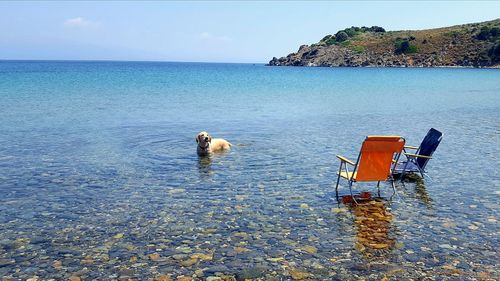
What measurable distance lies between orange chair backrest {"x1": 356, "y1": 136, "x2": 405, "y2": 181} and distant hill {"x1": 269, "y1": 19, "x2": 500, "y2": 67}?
384 feet

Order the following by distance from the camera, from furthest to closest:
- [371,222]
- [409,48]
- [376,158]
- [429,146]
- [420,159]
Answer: [409,48]
[420,159]
[429,146]
[376,158]
[371,222]

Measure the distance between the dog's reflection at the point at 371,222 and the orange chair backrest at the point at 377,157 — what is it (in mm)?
558

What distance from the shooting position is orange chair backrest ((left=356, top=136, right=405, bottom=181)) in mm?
11188

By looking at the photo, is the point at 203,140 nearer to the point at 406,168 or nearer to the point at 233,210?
the point at 233,210

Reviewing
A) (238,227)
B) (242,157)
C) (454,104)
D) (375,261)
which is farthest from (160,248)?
(454,104)

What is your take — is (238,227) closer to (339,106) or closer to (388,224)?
(388,224)

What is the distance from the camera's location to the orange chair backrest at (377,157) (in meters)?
11.2

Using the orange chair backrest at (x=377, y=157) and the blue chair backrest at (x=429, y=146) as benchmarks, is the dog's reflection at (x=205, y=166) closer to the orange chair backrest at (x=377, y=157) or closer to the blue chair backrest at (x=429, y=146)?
the orange chair backrest at (x=377, y=157)

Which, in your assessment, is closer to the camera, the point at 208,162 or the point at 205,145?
the point at 208,162

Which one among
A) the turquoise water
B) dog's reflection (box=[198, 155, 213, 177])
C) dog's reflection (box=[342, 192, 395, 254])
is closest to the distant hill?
the turquoise water

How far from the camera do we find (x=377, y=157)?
1139cm

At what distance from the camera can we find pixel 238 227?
30.7 ft

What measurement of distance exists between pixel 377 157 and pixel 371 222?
2.17 metres

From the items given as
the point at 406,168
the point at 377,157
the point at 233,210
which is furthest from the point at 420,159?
the point at 233,210
